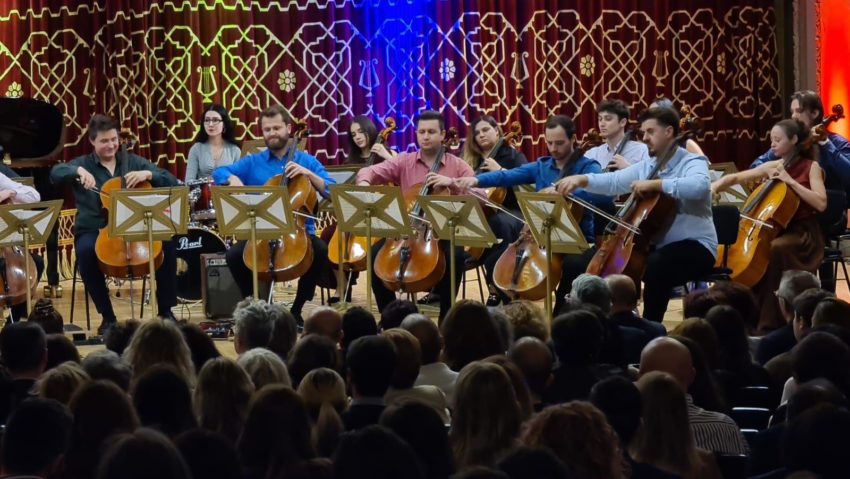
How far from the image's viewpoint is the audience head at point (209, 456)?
334 centimetres

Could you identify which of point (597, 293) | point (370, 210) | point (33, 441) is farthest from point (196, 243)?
point (33, 441)

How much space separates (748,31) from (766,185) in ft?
18.5

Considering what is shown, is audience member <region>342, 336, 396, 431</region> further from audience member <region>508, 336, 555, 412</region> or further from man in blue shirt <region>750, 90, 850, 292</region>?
man in blue shirt <region>750, 90, 850, 292</region>

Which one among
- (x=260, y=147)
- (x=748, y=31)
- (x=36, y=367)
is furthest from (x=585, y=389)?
(x=748, y=31)

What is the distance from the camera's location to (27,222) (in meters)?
7.52

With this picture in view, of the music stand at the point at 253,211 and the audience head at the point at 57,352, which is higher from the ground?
the music stand at the point at 253,211

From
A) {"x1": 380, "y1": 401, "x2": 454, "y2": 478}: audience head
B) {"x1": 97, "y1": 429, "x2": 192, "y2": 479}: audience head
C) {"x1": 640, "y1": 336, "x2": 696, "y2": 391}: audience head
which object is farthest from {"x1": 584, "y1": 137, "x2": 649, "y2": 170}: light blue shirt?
{"x1": 97, "y1": 429, "x2": 192, "y2": 479}: audience head

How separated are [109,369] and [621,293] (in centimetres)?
226

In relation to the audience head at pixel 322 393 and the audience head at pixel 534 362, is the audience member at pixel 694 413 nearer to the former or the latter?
the audience head at pixel 534 362

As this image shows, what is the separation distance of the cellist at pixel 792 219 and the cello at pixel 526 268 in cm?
106

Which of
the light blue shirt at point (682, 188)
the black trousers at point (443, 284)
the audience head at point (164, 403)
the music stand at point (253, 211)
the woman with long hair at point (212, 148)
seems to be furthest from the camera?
the woman with long hair at point (212, 148)

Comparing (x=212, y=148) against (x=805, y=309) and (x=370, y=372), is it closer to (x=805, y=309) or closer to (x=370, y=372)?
(x=805, y=309)

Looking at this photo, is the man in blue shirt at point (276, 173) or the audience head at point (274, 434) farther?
the man in blue shirt at point (276, 173)

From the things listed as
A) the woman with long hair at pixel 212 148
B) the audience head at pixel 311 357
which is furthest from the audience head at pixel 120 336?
the woman with long hair at pixel 212 148
